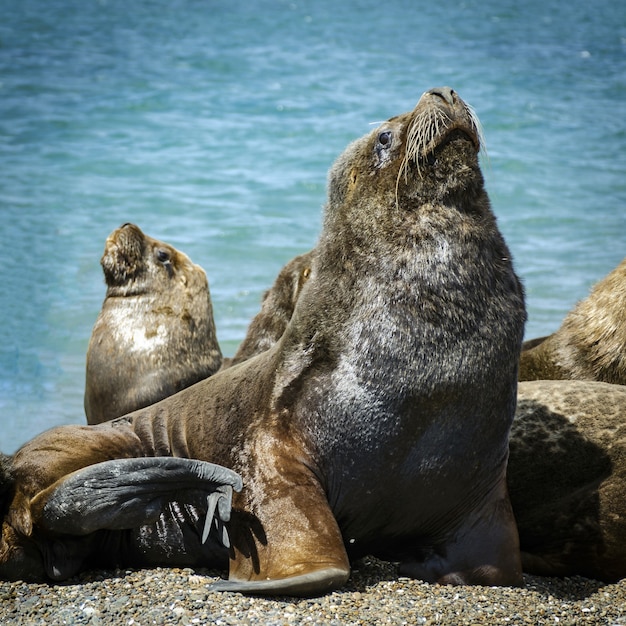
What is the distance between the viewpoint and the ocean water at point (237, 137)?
12852mm

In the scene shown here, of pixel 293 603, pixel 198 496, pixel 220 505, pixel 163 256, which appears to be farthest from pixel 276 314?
pixel 293 603

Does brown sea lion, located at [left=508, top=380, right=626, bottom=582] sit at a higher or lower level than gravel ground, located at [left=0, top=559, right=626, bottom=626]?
higher

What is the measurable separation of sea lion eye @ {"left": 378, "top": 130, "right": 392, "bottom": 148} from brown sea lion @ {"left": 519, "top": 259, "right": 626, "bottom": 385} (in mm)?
2228

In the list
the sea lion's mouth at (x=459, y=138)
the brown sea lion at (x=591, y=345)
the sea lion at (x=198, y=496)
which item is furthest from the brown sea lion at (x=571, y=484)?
the sea lion's mouth at (x=459, y=138)

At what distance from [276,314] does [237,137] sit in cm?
1377

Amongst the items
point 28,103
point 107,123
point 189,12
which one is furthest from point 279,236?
point 189,12

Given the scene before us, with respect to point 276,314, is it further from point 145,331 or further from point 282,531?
point 282,531

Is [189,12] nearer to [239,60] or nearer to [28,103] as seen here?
[239,60]

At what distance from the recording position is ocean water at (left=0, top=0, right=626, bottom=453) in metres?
12.9

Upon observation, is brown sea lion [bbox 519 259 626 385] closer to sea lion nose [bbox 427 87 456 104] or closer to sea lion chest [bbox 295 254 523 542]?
sea lion chest [bbox 295 254 523 542]

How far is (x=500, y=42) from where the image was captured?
2953cm

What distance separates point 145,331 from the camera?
Result: 751 centimetres

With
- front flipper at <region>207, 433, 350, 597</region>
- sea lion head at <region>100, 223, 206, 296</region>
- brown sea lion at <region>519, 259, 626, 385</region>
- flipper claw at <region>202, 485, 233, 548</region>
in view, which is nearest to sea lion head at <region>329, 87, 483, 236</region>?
front flipper at <region>207, 433, 350, 597</region>

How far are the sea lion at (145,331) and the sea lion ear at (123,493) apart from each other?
8.06 feet
